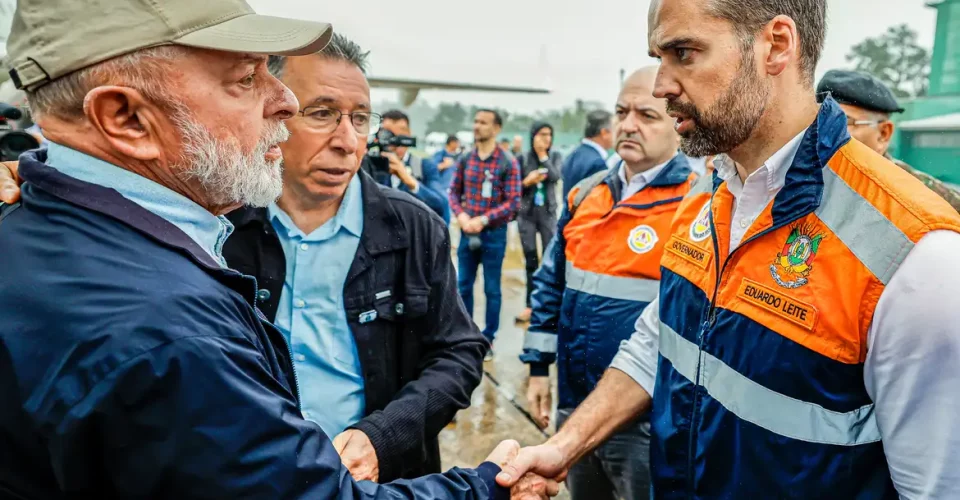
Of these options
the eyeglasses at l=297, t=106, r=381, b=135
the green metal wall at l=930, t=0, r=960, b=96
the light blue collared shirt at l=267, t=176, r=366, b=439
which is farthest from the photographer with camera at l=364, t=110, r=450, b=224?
the green metal wall at l=930, t=0, r=960, b=96

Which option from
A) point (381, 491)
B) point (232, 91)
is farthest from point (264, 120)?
point (381, 491)

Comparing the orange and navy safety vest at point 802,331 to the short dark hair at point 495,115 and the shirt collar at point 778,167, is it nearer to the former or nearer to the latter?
the shirt collar at point 778,167

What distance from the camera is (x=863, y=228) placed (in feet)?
4.00

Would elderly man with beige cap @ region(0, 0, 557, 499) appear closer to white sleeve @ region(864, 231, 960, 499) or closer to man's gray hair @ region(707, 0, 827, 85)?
man's gray hair @ region(707, 0, 827, 85)

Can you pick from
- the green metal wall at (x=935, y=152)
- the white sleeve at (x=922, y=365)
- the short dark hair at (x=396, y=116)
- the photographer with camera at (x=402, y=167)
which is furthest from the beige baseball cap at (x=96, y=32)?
the green metal wall at (x=935, y=152)

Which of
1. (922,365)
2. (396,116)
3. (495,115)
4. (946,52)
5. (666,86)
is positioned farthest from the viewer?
(946,52)

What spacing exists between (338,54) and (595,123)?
188 inches

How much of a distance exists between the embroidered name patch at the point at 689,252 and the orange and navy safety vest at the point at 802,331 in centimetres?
5

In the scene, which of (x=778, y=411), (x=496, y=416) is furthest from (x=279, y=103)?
(x=496, y=416)

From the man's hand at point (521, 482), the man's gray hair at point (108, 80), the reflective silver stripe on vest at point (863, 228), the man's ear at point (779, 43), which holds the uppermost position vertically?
the man's ear at point (779, 43)

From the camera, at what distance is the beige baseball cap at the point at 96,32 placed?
99 centimetres

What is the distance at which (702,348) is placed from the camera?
1.50 metres

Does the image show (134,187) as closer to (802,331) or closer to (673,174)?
(802,331)

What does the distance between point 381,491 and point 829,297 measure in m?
1.04
